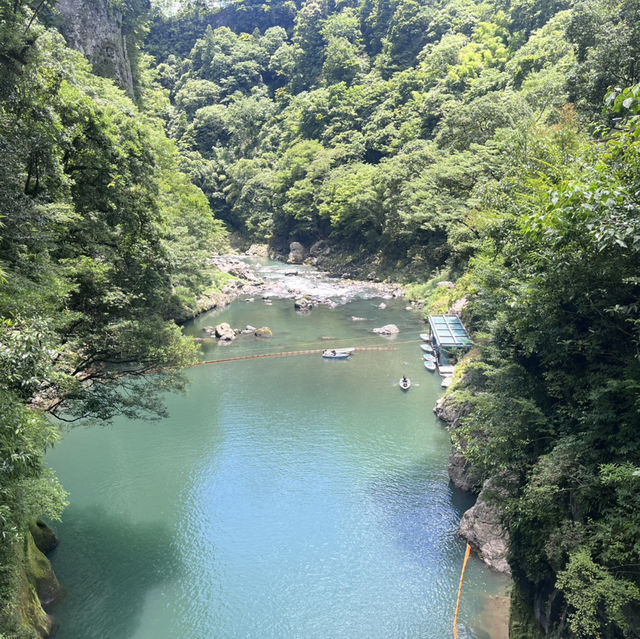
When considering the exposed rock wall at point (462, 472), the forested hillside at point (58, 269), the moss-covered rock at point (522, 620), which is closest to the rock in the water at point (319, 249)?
the forested hillside at point (58, 269)

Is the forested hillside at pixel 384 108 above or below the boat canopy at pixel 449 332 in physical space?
above

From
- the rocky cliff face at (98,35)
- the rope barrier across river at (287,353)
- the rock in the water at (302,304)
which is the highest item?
the rocky cliff face at (98,35)

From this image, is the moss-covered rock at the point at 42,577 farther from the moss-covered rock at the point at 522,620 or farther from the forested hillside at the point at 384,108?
the forested hillside at the point at 384,108

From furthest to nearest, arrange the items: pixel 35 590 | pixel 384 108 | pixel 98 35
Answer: pixel 384 108
pixel 98 35
pixel 35 590

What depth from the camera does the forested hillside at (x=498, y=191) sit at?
729 centimetres

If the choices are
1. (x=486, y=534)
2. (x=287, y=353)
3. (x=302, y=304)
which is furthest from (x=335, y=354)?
(x=486, y=534)

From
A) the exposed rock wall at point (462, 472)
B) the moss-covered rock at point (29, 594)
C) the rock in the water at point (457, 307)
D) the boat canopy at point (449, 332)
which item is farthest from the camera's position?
the rock in the water at point (457, 307)

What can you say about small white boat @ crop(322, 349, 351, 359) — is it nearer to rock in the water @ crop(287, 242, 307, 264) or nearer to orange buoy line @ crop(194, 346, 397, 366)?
orange buoy line @ crop(194, 346, 397, 366)

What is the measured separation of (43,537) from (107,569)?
2.13 meters

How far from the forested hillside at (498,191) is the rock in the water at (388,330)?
3.49 metres

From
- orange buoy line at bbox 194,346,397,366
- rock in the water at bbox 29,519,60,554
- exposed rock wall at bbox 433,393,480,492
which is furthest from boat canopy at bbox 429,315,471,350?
rock in the water at bbox 29,519,60,554

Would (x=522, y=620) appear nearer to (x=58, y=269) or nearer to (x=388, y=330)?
(x=58, y=269)

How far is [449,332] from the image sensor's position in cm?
2564

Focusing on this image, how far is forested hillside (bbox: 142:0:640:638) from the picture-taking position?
7.29 metres
